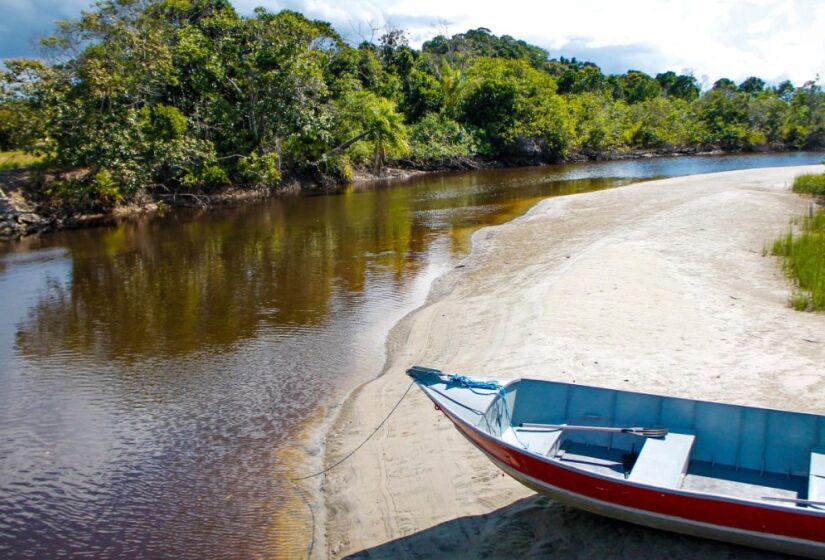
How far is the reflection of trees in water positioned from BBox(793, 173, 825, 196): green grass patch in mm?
12875

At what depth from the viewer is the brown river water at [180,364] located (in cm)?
796

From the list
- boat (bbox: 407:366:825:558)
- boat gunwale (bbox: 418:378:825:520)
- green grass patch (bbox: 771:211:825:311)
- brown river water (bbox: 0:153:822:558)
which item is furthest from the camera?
green grass patch (bbox: 771:211:825:311)

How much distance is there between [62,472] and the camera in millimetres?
9031

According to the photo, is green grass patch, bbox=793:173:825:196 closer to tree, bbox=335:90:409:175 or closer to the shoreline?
tree, bbox=335:90:409:175

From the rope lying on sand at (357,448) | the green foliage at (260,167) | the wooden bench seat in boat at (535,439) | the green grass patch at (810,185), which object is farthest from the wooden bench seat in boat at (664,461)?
the green foliage at (260,167)

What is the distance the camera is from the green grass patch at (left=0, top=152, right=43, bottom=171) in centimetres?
3409

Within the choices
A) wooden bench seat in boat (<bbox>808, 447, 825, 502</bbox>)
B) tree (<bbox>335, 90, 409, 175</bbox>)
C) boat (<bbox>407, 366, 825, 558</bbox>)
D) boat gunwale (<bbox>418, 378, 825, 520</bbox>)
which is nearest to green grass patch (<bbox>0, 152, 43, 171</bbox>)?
tree (<bbox>335, 90, 409, 175</bbox>)

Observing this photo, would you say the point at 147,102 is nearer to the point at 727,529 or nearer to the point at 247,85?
the point at 247,85

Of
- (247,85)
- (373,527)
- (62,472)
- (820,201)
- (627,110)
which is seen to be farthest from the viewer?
(627,110)

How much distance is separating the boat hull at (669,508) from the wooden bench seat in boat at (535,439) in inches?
29.4

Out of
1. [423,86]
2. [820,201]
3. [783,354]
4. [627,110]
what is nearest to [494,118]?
[423,86]

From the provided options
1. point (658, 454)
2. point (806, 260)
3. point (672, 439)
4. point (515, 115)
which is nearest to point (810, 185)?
point (806, 260)

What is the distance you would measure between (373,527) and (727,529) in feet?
12.2

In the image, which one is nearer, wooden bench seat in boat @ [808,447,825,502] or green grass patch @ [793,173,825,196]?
wooden bench seat in boat @ [808,447,825,502]
